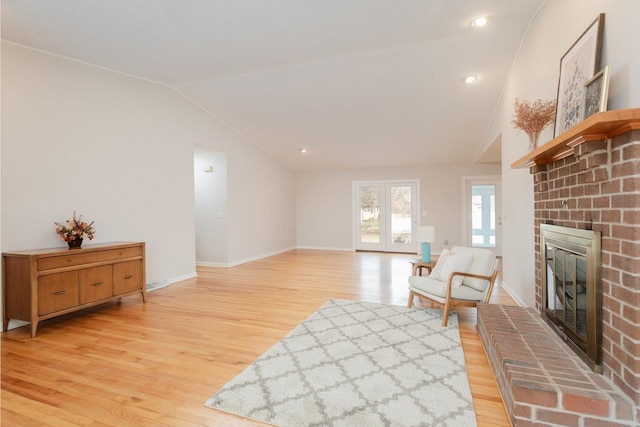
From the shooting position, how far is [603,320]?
6.01 ft

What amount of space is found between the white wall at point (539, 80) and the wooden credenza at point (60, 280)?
4.74 m

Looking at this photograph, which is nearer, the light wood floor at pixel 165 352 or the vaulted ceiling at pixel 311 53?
the light wood floor at pixel 165 352

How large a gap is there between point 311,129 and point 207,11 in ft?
11.8

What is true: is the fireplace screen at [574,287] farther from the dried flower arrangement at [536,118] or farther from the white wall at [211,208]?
the white wall at [211,208]

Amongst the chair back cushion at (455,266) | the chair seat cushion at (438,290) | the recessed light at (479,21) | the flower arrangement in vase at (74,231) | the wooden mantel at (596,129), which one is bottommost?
the chair seat cushion at (438,290)

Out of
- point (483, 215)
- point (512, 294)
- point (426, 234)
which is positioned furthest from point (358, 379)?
point (483, 215)

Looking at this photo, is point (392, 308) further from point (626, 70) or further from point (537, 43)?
point (537, 43)

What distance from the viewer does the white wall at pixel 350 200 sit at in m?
8.14

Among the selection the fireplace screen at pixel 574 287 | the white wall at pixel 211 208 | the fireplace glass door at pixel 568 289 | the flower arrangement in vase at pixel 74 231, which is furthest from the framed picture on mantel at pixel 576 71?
the white wall at pixel 211 208

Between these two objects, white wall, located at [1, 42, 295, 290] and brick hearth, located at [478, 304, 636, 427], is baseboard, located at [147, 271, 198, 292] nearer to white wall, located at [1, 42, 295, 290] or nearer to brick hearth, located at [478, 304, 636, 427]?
white wall, located at [1, 42, 295, 290]

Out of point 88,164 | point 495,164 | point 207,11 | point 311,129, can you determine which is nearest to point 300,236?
point 311,129

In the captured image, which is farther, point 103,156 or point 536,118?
point 103,156

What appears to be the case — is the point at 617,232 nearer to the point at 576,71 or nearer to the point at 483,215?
the point at 576,71

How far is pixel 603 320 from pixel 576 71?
172cm
